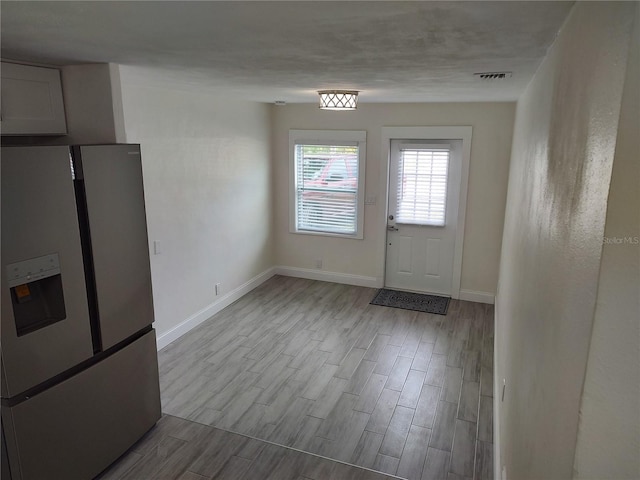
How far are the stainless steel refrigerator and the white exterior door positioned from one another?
3.50 meters

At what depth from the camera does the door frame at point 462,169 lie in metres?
5.07

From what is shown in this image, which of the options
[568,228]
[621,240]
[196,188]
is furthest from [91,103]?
[621,240]

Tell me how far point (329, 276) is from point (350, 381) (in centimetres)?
249

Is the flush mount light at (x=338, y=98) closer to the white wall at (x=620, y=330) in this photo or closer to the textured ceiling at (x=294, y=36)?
the textured ceiling at (x=294, y=36)

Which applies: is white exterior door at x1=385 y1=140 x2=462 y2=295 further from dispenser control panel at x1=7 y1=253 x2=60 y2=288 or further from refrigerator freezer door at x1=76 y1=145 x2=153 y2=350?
dispenser control panel at x1=7 y1=253 x2=60 y2=288

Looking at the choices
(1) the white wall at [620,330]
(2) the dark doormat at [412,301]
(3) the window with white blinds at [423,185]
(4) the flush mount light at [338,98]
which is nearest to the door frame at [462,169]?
(3) the window with white blinds at [423,185]

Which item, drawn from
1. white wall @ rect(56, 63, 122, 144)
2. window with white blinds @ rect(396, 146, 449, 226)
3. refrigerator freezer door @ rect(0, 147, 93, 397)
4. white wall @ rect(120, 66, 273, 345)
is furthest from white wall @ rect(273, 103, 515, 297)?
refrigerator freezer door @ rect(0, 147, 93, 397)

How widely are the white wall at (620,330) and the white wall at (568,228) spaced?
1.3 inches

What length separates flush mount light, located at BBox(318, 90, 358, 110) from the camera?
386cm

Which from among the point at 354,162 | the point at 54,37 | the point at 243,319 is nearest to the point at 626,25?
the point at 54,37

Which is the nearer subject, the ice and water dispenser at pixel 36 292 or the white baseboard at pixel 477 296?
the ice and water dispenser at pixel 36 292

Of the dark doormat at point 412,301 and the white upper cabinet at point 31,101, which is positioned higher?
the white upper cabinet at point 31,101

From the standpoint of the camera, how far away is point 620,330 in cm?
71

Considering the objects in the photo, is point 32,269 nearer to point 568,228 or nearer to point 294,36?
point 294,36
